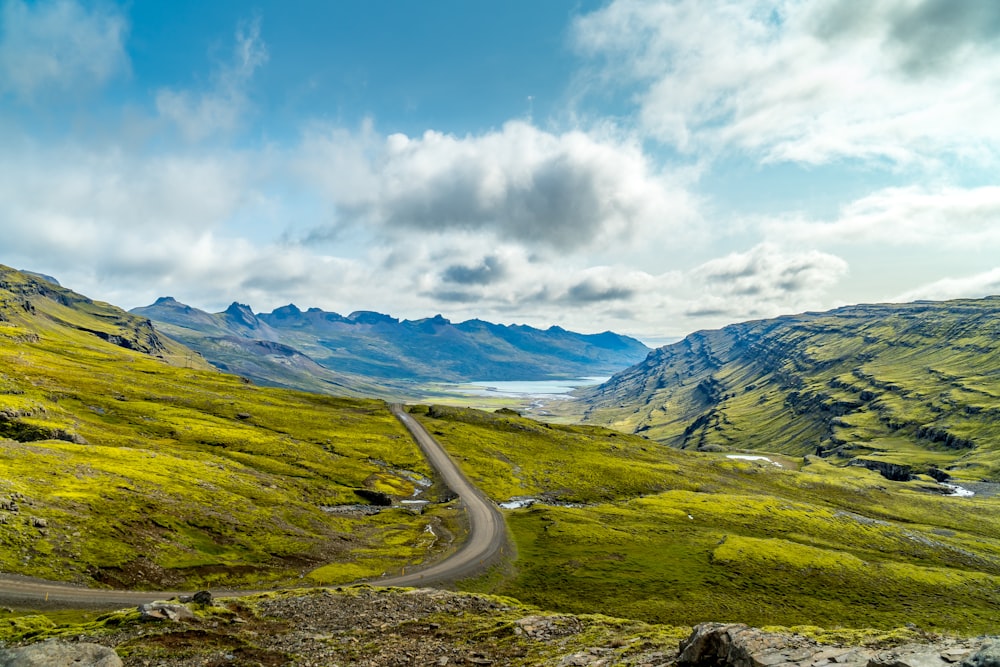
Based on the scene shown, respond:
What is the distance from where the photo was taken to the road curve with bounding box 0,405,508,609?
4291 centimetres

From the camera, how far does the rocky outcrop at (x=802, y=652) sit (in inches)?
739

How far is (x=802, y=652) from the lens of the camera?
2386 centimetres

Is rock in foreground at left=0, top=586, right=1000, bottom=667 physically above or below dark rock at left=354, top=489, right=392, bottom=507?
above

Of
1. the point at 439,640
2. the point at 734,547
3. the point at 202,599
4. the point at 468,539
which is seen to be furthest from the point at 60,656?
the point at 734,547

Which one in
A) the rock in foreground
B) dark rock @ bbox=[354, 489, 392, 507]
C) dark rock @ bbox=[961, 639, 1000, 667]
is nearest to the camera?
dark rock @ bbox=[961, 639, 1000, 667]

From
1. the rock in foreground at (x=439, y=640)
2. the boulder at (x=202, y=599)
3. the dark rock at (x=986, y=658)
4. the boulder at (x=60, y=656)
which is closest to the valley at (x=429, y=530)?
the rock in foreground at (x=439, y=640)

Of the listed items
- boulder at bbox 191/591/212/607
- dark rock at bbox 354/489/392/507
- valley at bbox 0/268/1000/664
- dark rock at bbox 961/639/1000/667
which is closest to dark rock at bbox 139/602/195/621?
valley at bbox 0/268/1000/664

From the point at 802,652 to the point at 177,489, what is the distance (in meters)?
83.4

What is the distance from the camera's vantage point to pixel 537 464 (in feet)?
512

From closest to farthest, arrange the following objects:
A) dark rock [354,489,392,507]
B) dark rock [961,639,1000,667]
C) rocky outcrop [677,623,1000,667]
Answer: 1. dark rock [961,639,1000,667]
2. rocky outcrop [677,623,1000,667]
3. dark rock [354,489,392,507]

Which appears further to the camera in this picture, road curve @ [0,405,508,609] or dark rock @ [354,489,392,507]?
dark rock @ [354,489,392,507]

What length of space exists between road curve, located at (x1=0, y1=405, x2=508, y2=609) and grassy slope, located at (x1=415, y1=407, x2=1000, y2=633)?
4.76 metres

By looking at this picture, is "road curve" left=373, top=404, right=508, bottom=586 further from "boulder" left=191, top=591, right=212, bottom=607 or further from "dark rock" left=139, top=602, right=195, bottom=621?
"dark rock" left=139, top=602, right=195, bottom=621

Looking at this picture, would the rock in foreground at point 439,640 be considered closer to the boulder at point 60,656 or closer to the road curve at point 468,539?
the boulder at point 60,656
